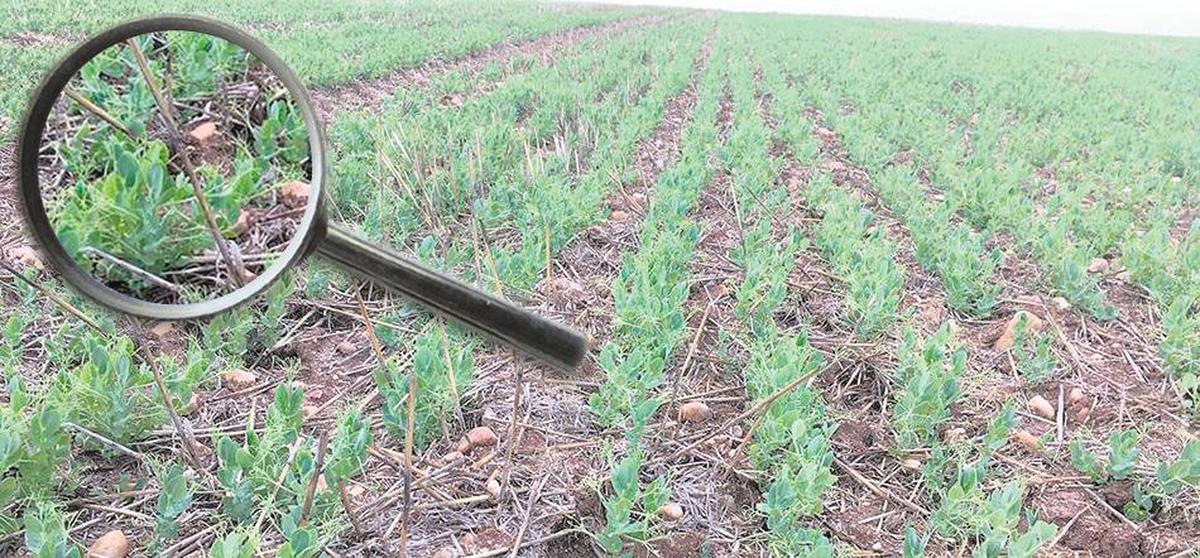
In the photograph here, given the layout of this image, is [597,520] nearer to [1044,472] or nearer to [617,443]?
[617,443]

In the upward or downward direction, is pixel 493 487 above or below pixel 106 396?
below

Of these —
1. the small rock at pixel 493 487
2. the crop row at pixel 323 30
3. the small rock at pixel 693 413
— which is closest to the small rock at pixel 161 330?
the small rock at pixel 493 487

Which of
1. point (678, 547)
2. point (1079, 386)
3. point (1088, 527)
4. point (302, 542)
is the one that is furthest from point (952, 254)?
point (302, 542)

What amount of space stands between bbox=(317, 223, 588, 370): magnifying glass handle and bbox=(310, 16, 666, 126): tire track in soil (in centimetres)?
245

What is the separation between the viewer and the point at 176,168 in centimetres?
121

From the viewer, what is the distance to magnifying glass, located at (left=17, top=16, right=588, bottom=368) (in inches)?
30.4

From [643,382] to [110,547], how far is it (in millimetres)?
1339

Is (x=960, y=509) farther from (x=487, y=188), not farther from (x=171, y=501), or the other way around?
(x=487, y=188)

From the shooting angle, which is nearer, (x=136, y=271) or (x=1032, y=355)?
(x=136, y=271)

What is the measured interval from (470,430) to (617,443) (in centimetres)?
42

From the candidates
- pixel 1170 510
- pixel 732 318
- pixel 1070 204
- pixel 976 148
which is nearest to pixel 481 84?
pixel 976 148

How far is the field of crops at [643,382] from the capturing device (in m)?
1.93

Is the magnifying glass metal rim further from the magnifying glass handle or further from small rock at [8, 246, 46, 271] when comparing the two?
small rock at [8, 246, 46, 271]

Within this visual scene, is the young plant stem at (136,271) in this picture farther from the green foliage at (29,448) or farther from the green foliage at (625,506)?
the green foliage at (625,506)
